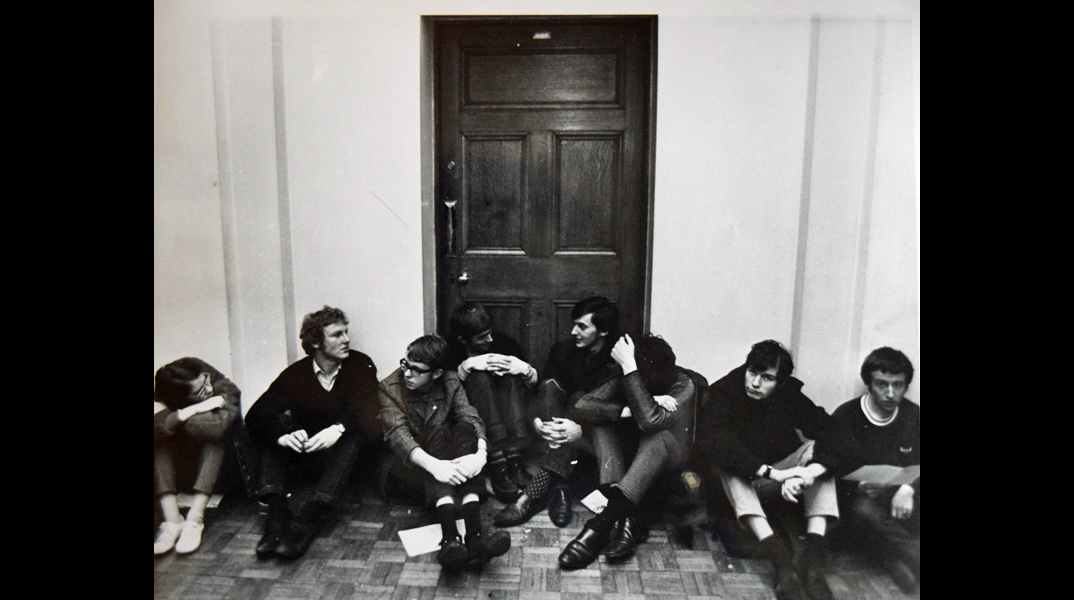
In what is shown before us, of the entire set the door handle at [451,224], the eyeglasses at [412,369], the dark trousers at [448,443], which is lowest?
the dark trousers at [448,443]

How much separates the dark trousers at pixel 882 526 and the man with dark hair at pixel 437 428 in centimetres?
156

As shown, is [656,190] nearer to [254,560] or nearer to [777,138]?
[777,138]

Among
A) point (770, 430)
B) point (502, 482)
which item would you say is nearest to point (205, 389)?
point (502, 482)

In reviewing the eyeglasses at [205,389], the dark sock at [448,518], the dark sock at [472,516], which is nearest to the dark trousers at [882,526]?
the dark sock at [472,516]

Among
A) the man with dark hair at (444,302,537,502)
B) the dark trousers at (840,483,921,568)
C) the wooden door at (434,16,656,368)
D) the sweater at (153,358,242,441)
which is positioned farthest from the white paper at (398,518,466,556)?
the dark trousers at (840,483,921,568)

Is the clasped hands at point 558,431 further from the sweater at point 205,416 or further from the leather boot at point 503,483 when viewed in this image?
the sweater at point 205,416

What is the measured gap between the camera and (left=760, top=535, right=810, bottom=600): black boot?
2.46 meters

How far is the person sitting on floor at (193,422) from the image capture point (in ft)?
8.91

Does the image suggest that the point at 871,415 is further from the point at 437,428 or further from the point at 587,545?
the point at 437,428

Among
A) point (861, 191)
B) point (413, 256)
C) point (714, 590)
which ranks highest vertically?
point (861, 191)

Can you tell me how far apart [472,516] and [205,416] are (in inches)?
53.3
